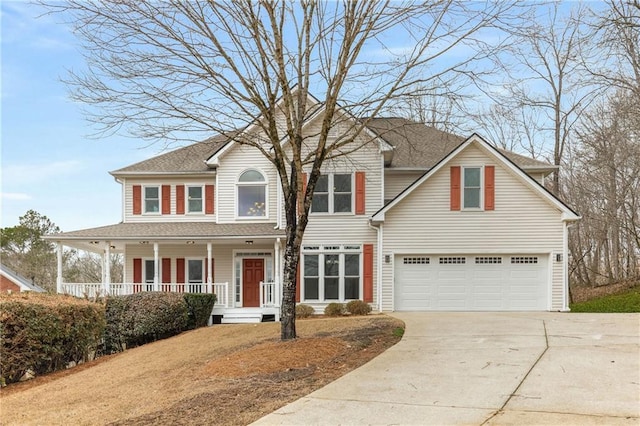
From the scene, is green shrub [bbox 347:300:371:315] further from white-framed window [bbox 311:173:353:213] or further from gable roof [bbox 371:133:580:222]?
white-framed window [bbox 311:173:353:213]

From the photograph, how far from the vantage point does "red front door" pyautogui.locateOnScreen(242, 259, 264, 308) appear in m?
20.5

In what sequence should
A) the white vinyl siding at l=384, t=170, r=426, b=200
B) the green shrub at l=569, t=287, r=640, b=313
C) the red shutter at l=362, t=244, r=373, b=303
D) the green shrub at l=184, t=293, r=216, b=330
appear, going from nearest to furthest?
the green shrub at l=184, t=293, r=216, b=330 < the red shutter at l=362, t=244, r=373, b=303 < the green shrub at l=569, t=287, r=640, b=313 < the white vinyl siding at l=384, t=170, r=426, b=200

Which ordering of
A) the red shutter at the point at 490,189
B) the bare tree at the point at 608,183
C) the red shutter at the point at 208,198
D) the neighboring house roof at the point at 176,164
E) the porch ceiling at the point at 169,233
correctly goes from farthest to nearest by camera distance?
the bare tree at the point at 608,183 → the red shutter at the point at 208,198 → the neighboring house roof at the point at 176,164 → the porch ceiling at the point at 169,233 → the red shutter at the point at 490,189

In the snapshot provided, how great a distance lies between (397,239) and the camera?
60.8 ft

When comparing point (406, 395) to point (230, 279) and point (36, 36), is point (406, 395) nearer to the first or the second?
point (36, 36)

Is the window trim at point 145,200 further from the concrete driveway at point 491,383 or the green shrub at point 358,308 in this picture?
the concrete driveway at point 491,383

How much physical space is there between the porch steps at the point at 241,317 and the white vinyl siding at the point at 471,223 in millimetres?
4617

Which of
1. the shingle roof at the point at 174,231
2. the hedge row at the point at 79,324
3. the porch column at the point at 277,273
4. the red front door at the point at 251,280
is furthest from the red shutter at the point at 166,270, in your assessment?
the porch column at the point at 277,273

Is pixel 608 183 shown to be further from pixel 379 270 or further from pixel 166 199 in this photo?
pixel 166 199

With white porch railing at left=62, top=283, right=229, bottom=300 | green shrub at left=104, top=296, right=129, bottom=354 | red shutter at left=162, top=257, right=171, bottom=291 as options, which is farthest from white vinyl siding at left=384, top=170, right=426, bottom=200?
green shrub at left=104, top=296, right=129, bottom=354

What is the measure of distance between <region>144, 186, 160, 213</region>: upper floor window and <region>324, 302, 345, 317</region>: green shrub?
8.22m

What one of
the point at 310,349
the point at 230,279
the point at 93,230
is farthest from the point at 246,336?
the point at 93,230

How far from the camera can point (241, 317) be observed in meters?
18.9

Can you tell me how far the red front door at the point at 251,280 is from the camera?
67.2 feet
